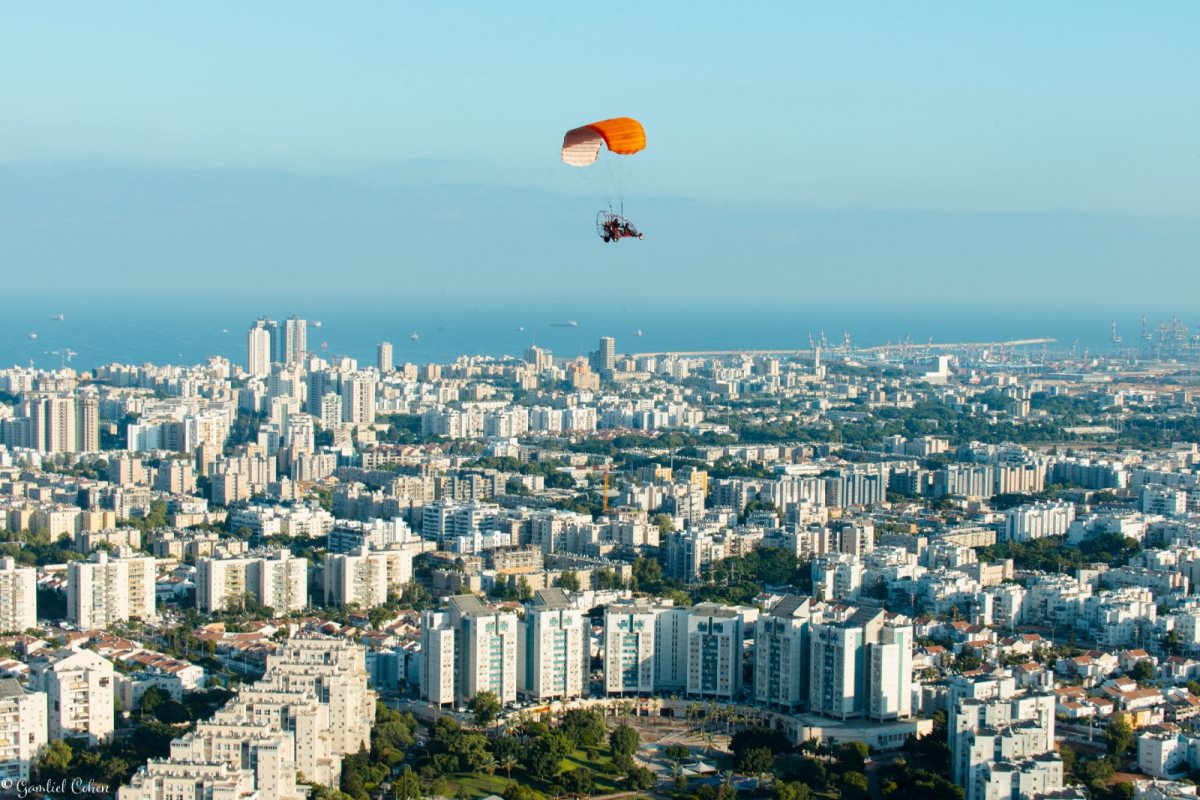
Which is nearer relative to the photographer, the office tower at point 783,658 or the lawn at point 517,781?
the lawn at point 517,781

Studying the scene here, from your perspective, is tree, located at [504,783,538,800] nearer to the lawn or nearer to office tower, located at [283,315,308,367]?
the lawn

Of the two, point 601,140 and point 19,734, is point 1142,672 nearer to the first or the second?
point 601,140

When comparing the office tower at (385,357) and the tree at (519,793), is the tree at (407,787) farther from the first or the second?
the office tower at (385,357)

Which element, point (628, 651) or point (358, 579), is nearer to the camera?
point (628, 651)

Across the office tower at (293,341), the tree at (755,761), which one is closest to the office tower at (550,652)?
the tree at (755,761)

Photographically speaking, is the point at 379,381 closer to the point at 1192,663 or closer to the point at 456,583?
the point at 456,583

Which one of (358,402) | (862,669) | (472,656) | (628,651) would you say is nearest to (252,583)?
(472,656)
